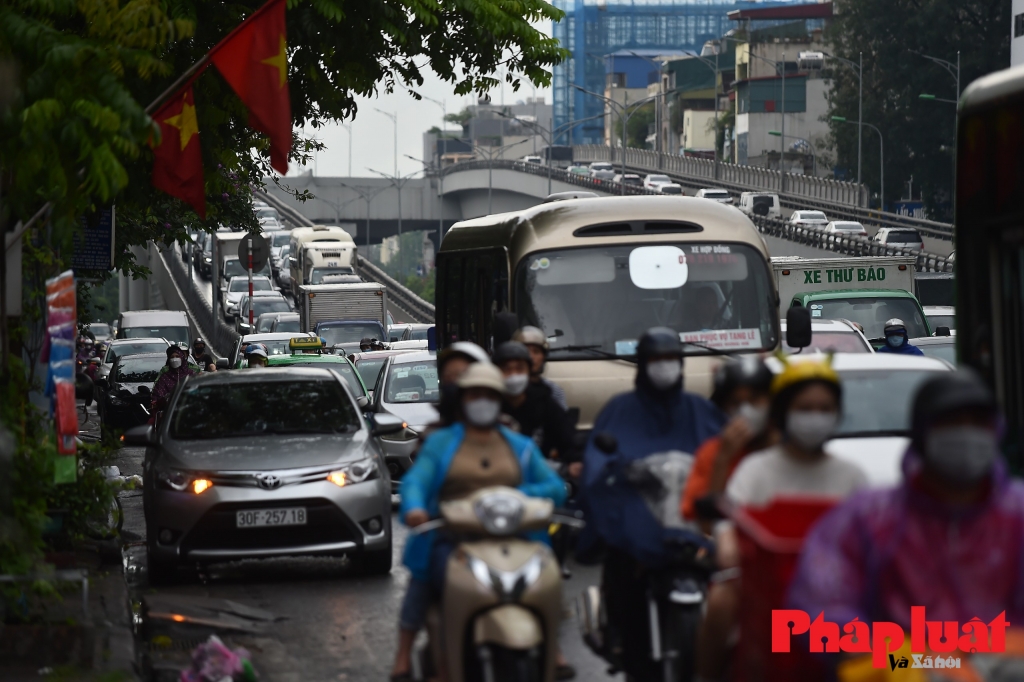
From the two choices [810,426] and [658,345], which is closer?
[810,426]

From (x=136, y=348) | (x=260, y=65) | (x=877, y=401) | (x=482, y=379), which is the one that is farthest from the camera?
(x=136, y=348)

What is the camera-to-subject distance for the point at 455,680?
18.9ft

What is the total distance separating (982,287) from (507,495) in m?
2.51

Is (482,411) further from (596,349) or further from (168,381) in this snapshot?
(168,381)

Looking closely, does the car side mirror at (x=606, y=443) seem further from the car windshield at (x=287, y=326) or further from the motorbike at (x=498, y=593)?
the car windshield at (x=287, y=326)

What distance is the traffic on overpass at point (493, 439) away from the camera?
399 centimetres

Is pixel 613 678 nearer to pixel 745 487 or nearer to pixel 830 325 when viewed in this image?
pixel 745 487

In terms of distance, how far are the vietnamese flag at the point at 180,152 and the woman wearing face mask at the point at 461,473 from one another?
521cm

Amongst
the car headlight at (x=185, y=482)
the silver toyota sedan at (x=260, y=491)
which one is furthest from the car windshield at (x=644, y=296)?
the car headlight at (x=185, y=482)

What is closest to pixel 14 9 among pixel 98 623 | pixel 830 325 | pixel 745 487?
pixel 98 623

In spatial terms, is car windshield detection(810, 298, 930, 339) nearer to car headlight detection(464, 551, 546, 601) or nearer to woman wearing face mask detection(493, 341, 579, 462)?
woman wearing face mask detection(493, 341, 579, 462)

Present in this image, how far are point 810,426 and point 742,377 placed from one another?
1057 millimetres

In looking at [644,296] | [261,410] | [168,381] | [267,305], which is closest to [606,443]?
[261,410]

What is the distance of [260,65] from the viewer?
10.5 meters
